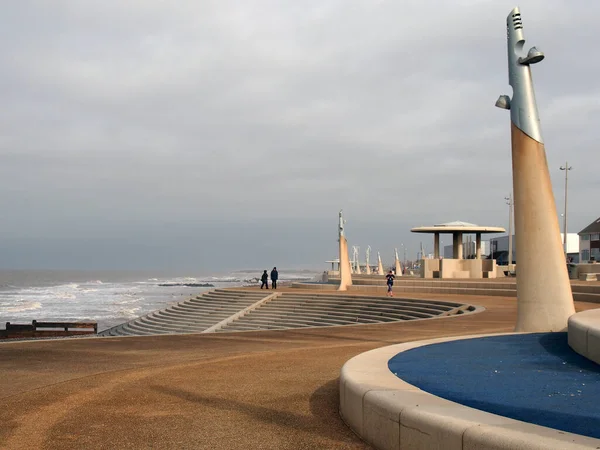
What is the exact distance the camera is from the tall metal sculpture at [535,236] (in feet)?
36.8

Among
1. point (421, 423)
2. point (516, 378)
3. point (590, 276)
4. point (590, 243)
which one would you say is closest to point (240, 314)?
point (590, 276)

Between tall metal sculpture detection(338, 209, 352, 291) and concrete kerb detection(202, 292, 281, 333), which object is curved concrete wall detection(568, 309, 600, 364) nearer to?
concrete kerb detection(202, 292, 281, 333)

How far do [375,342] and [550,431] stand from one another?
8.30 meters

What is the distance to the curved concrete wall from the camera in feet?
26.2

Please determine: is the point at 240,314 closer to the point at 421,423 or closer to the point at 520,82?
the point at 520,82

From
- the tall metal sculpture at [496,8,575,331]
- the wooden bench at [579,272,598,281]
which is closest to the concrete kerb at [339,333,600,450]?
the tall metal sculpture at [496,8,575,331]

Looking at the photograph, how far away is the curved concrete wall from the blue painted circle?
113 millimetres

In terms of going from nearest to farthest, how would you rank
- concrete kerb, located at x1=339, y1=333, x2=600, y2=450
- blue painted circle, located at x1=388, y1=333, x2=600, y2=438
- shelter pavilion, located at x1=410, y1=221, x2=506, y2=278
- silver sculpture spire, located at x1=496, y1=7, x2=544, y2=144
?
concrete kerb, located at x1=339, y1=333, x2=600, y2=450 < blue painted circle, located at x1=388, y1=333, x2=600, y2=438 < silver sculpture spire, located at x1=496, y1=7, x2=544, y2=144 < shelter pavilion, located at x1=410, y1=221, x2=506, y2=278

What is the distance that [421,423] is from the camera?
4758 millimetres

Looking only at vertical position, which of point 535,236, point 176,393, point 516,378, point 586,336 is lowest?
point 176,393

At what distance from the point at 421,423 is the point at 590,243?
86239 millimetres

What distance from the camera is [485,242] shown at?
138875 mm

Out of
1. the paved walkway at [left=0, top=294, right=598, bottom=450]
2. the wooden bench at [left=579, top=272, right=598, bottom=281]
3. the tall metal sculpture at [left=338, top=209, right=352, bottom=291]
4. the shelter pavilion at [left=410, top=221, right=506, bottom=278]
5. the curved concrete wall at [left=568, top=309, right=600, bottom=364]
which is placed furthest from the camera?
the shelter pavilion at [left=410, top=221, right=506, bottom=278]

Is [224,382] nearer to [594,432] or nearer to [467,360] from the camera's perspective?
[467,360]
